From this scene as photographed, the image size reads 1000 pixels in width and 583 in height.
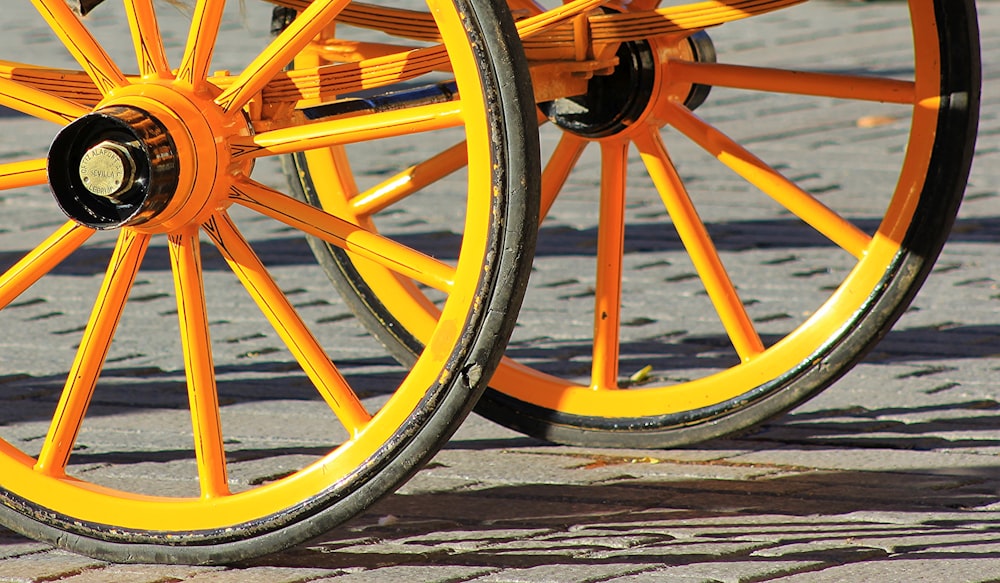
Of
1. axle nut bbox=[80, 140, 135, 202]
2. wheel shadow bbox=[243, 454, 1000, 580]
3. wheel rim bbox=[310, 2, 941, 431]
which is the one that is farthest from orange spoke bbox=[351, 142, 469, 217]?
axle nut bbox=[80, 140, 135, 202]

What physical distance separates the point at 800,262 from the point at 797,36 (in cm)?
480

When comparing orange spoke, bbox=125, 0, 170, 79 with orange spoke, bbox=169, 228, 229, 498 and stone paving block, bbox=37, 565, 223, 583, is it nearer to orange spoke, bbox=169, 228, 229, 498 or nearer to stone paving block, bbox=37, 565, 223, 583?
orange spoke, bbox=169, 228, 229, 498

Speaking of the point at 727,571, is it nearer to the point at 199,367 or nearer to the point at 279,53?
the point at 199,367

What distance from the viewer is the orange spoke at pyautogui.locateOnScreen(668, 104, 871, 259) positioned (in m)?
3.05

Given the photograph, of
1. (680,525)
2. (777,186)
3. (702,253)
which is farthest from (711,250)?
(680,525)

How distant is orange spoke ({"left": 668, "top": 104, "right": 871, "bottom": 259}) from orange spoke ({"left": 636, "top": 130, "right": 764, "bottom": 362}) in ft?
0.23

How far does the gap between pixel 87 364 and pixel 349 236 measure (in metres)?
0.48

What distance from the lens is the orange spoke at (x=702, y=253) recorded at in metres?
3.14

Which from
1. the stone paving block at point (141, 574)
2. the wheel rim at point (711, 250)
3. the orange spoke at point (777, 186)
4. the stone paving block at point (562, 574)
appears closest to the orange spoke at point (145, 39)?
the wheel rim at point (711, 250)

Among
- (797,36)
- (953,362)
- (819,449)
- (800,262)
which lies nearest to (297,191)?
(819,449)

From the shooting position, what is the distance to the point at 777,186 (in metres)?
3.15

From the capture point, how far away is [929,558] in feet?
8.25

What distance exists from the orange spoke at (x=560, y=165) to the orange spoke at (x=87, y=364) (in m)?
1.00

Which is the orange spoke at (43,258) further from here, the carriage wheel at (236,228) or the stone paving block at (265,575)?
the stone paving block at (265,575)
